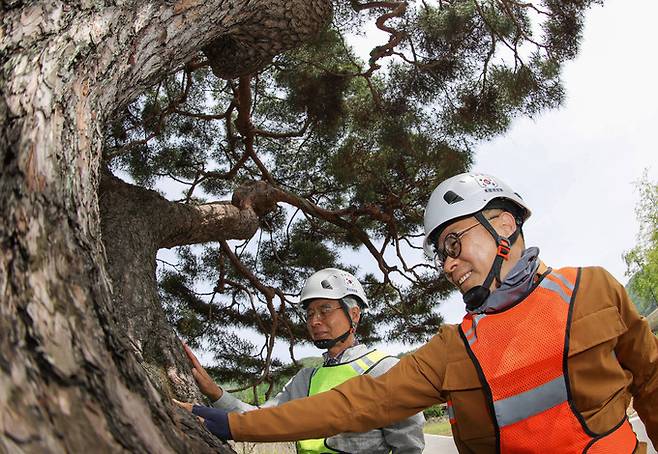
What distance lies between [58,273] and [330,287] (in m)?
2.24

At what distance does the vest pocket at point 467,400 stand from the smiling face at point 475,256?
24 centimetres

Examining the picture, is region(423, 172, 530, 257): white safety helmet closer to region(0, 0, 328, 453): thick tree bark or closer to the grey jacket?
the grey jacket

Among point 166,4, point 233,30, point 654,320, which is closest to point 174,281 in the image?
point 233,30

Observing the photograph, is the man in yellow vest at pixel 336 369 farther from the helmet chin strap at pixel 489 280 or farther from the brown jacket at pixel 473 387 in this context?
the helmet chin strap at pixel 489 280

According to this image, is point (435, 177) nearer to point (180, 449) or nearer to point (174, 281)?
point (174, 281)

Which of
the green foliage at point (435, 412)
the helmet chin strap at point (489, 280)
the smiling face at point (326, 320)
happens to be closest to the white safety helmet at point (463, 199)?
the helmet chin strap at point (489, 280)

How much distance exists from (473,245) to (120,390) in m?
1.27

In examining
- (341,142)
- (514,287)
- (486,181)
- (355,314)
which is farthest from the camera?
(341,142)

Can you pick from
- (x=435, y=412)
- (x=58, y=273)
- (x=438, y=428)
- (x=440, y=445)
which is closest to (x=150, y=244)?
(x=58, y=273)

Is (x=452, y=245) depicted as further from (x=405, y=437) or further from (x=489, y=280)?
(x=405, y=437)

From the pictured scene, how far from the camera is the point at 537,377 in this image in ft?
4.76

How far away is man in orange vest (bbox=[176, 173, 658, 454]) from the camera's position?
4.66 ft

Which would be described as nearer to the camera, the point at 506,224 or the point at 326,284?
the point at 506,224

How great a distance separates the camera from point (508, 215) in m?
1.88
